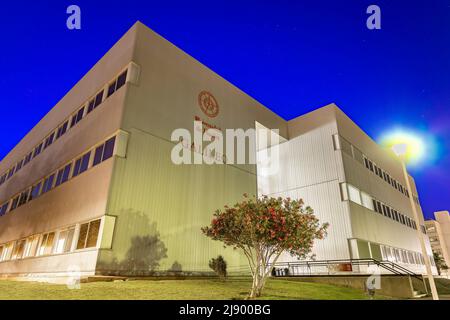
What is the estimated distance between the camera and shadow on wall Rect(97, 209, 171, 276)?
1512cm

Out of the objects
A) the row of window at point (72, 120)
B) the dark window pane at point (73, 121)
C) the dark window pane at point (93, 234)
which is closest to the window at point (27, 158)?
the row of window at point (72, 120)

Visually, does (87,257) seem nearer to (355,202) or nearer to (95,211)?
(95,211)

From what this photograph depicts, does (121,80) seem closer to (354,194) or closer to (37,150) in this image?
(37,150)

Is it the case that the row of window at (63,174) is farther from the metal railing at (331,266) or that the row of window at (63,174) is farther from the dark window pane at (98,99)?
the metal railing at (331,266)

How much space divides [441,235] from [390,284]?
106 metres

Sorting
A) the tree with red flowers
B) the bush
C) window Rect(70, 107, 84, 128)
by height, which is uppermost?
window Rect(70, 107, 84, 128)

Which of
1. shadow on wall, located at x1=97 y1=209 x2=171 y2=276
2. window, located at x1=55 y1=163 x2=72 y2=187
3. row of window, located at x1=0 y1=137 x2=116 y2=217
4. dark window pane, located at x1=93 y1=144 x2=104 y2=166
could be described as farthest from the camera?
window, located at x1=55 y1=163 x2=72 y2=187

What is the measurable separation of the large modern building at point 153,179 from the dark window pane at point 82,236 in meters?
0.12

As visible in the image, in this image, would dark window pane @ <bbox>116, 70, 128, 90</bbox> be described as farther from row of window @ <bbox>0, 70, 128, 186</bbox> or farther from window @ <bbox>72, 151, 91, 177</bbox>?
window @ <bbox>72, 151, 91, 177</bbox>

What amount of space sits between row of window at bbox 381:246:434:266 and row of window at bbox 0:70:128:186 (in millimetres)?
27723

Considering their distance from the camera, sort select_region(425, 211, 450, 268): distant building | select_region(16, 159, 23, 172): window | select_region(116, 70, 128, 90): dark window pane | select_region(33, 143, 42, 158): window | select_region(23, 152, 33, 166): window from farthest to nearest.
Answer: select_region(425, 211, 450, 268): distant building → select_region(16, 159, 23, 172): window → select_region(23, 152, 33, 166): window → select_region(33, 143, 42, 158): window → select_region(116, 70, 128, 90): dark window pane

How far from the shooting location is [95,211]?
16312mm

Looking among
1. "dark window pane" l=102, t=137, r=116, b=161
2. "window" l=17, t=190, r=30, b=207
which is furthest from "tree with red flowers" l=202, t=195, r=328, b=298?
"window" l=17, t=190, r=30, b=207
